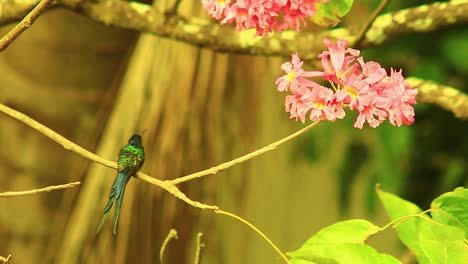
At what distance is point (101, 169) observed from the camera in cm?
118

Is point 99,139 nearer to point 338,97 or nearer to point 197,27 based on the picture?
point 197,27

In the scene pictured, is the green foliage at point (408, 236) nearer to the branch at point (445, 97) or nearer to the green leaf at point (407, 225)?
the green leaf at point (407, 225)

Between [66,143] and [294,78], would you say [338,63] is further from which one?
[66,143]

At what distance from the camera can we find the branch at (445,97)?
0.85 m

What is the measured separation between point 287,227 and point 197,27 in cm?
73

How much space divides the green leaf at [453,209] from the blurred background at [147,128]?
0.46 m

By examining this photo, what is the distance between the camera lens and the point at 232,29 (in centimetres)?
88

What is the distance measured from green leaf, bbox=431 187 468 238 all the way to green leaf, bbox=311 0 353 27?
6.0 inches

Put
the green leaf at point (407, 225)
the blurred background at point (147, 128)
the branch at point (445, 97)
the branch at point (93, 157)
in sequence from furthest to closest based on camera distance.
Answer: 1. the blurred background at point (147, 128)
2. the branch at point (445, 97)
3. the green leaf at point (407, 225)
4. the branch at point (93, 157)

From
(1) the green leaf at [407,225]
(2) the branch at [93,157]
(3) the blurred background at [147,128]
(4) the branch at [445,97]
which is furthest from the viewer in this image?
(3) the blurred background at [147,128]

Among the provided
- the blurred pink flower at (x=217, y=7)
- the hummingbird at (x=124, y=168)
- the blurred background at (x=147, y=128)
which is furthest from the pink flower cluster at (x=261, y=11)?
the blurred background at (x=147, y=128)

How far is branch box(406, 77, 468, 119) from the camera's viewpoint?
2.80ft

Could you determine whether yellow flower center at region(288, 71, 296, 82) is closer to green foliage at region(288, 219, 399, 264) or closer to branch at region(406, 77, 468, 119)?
green foliage at region(288, 219, 399, 264)

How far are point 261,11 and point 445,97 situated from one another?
27 centimetres
